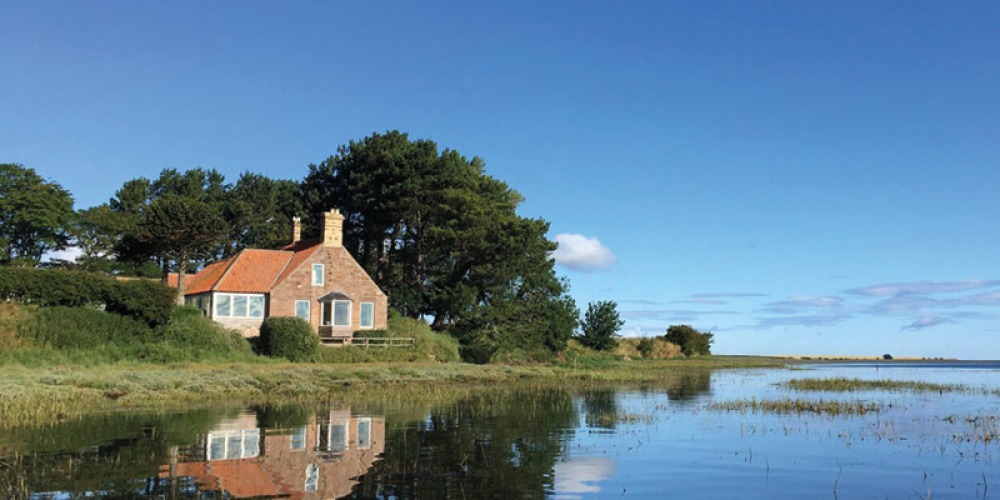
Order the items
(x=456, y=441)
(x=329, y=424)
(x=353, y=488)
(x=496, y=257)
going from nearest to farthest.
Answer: (x=353, y=488) → (x=456, y=441) → (x=329, y=424) → (x=496, y=257)

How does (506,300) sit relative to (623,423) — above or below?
above

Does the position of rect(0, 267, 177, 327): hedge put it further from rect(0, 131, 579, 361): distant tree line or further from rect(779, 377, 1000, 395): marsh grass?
rect(779, 377, 1000, 395): marsh grass

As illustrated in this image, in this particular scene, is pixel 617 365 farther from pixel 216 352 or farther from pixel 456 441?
pixel 456 441

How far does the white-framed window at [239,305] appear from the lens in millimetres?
51375

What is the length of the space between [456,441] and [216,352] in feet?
92.1

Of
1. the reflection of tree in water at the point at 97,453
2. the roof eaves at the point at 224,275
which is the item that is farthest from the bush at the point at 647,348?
the reflection of tree in water at the point at 97,453

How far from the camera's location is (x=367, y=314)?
55.3 metres

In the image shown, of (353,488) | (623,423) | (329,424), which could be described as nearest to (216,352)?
(329,424)

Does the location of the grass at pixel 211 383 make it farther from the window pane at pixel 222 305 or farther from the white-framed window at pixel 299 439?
the window pane at pixel 222 305

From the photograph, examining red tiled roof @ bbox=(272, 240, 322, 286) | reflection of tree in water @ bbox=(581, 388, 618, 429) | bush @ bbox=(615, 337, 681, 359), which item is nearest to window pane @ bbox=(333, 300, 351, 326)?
red tiled roof @ bbox=(272, 240, 322, 286)

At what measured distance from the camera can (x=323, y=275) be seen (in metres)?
54.5

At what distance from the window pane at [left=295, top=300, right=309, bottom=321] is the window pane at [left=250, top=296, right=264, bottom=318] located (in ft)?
7.39

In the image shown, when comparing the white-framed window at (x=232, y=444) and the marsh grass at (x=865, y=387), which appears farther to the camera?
the marsh grass at (x=865, y=387)

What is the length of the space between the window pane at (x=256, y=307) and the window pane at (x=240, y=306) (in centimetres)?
44
